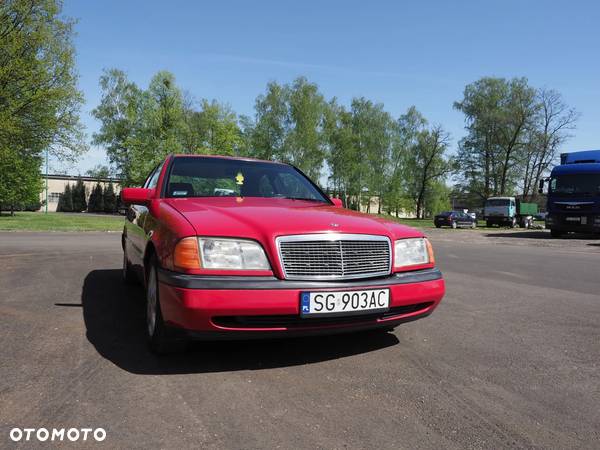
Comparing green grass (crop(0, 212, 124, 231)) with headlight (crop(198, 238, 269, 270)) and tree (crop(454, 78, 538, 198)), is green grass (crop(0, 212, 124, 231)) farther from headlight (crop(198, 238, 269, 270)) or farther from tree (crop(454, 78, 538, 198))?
tree (crop(454, 78, 538, 198))

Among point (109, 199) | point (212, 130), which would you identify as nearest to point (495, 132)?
point (212, 130)

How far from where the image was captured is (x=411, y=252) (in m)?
3.46

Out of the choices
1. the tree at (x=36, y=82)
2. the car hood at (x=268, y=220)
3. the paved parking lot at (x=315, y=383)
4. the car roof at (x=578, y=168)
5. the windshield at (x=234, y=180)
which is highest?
Result: the tree at (x=36, y=82)

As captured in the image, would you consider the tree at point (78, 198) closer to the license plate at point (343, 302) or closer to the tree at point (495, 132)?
the tree at point (495, 132)

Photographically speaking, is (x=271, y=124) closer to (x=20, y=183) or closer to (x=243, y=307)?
(x=20, y=183)

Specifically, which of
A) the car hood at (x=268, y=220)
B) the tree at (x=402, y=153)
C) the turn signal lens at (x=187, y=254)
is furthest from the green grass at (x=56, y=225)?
the tree at (x=402, y=153)

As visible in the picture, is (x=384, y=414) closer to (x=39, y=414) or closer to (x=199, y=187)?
(x=39, y=414)

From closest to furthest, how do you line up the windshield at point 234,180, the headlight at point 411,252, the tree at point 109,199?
the headlight at point 411,252, the windshield at point 234,180, the tree at point 109,199

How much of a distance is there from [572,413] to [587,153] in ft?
68.4

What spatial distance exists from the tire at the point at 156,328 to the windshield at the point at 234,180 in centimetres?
94

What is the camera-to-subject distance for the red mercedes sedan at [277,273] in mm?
2820

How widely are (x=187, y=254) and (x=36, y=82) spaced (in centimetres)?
2316

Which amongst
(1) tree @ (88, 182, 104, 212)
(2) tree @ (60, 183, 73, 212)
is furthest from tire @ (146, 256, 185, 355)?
(2) tree @ (60, 183, 73, 212)

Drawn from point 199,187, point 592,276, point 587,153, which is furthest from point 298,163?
point 199,187
